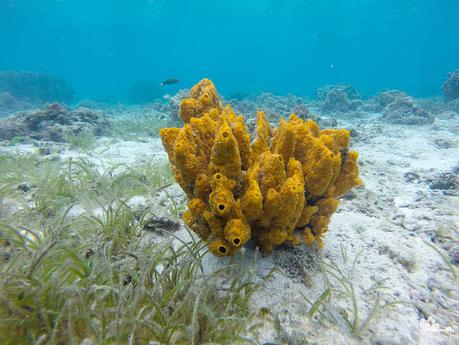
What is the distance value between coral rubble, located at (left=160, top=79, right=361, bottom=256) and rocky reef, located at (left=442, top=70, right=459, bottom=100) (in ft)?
62.7

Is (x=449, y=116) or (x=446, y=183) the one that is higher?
(x=449, y=116)

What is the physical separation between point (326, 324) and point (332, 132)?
1.75 meters

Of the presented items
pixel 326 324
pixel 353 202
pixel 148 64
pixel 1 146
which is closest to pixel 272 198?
pixel 326 324

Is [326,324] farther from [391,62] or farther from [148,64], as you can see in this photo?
[391,62]

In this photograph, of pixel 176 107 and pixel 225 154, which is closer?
pixel 225 154

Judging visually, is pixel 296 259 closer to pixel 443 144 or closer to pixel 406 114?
pixel 443 144

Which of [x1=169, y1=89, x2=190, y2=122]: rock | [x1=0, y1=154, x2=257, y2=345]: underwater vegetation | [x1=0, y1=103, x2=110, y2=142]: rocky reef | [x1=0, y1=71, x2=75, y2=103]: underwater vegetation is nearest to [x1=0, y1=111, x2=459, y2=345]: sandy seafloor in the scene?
[x1=0, y1=154, x2=257, y2=345]: underwater vegetation

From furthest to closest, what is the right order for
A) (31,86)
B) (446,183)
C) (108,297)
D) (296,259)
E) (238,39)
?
(238,39)
(31,86)
(446,183)
(296,259)
(108,297)

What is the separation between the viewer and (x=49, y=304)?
1.50 m

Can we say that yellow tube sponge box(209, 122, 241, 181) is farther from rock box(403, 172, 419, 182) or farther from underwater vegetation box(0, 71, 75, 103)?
underwater vegetation box(0, 71, 75, 103)

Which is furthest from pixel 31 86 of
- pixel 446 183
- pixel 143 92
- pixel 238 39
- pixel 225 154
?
pixel 238 39

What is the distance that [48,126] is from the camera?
Result: 8625 mm

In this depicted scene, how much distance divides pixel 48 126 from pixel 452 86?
72.8ft

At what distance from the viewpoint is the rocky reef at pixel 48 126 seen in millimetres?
8164
